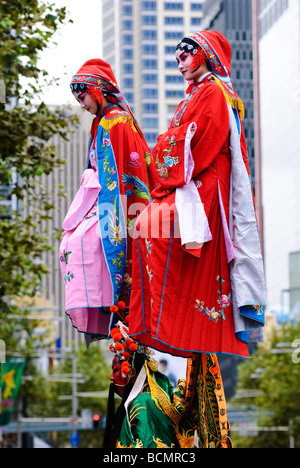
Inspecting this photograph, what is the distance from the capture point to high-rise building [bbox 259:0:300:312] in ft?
304

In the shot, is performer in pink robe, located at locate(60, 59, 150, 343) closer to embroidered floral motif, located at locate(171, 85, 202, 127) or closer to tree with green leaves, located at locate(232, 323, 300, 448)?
embroidered floral motif, located at locate(171, 85, 202, 127)

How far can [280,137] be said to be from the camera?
98500mm

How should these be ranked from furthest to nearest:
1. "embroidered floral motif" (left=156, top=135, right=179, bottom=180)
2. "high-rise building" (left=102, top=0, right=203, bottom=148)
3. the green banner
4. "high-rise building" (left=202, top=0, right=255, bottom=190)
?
"high-rise building" (left=102, top=0, right=203, bottom=148) → "high-rise building" (left=202, top=0, right=255, bottom=190) → the green banner → "embroidered floral motif" (left=156, top=135, right=179, bottom=180)

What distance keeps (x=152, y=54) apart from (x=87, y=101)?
427ft

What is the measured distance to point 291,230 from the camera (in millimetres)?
90625

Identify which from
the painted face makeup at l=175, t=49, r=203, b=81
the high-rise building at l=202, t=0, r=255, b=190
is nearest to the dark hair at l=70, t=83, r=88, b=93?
the painted face makeup at l=175, t=49, r=203, b=81

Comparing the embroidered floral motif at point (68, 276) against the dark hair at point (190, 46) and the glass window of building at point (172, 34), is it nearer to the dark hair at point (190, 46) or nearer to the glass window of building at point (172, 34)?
the dark hair at point (190, 46)

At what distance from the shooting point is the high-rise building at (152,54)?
132m

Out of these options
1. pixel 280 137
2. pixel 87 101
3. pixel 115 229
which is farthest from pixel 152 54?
pixel 115 229

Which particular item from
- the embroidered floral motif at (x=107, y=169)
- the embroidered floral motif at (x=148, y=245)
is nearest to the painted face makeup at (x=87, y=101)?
the embroidered floral motif at (x=107, y=169)

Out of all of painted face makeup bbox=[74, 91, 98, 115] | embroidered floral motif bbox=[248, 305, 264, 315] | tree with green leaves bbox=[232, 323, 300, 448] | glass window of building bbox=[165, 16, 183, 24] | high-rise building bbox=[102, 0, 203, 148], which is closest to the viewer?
embroidered floral motif bbox=[248, 305, 264, 315]

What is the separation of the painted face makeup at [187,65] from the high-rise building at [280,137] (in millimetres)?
83810

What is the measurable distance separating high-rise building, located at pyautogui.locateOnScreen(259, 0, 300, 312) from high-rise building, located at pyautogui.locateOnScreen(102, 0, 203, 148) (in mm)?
28535
